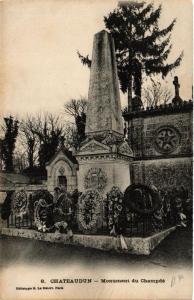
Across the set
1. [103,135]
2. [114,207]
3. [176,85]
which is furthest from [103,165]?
[176,85]

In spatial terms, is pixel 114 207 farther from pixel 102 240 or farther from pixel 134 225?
pixel 102 240

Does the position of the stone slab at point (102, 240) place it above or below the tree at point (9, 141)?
below

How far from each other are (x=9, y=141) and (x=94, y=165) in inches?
83.7

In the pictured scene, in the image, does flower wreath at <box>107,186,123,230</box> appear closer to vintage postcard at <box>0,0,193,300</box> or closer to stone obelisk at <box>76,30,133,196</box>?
vintage postcard at <box>0,0,193,300</box>

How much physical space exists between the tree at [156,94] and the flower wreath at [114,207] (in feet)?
7.55

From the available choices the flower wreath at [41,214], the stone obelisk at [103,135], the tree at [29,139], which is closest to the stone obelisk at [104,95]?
the stone obelisk at [103,135]

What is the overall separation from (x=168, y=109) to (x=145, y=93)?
907 mm

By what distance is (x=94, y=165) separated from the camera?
9.27m

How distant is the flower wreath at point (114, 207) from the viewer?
7.59 metres

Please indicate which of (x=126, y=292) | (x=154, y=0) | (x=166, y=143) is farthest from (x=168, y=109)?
(x=126, y=292)

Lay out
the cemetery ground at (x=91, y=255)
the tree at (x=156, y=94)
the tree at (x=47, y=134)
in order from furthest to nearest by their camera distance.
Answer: the tree at (x=47, y=134), the tree at (x=156, y=94), the cemetery ground at (x=91, y=255)

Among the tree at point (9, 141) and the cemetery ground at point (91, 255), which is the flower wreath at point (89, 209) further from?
the tree at point (9, 141)

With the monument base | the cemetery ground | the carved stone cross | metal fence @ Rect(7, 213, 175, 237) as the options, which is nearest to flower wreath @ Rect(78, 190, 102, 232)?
metal fence @ Rect(7, 213, 175, 237)

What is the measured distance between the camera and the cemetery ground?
23.6ft
